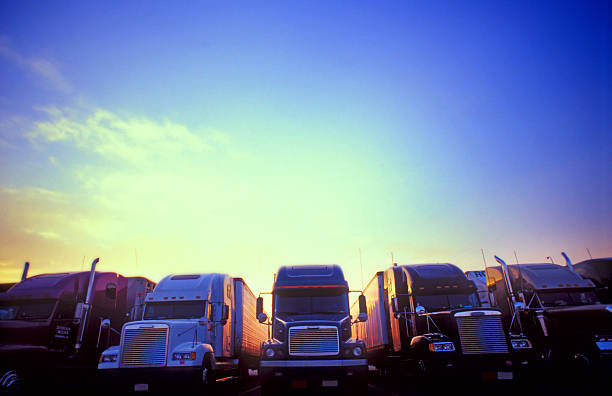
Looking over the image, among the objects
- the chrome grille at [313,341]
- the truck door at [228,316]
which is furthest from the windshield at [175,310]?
the chrome grille at [313,341]

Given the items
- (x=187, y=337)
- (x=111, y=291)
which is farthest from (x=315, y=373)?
(x=111, y=291)

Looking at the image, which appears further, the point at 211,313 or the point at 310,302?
the point at 211,313

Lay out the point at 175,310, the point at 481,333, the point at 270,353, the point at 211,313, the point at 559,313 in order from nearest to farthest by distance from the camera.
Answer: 1. the point at 270,353
2. the point at 481,333
3. the point at 175,310
4. the point at 211,313
5. the point at 559,313

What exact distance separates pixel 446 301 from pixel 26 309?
1422cm

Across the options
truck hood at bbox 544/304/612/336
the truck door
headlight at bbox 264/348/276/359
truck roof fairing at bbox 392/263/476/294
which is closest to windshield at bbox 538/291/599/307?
truck hood at bbox 544/304/612/336

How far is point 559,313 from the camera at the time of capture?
12773mm

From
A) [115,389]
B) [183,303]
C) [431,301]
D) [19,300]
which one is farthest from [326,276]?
[19,300]

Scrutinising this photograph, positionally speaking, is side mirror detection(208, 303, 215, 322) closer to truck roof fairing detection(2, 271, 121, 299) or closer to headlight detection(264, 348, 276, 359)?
headlight detection(264, 348, 276, 359)

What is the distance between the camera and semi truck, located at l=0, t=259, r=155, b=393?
1005cm

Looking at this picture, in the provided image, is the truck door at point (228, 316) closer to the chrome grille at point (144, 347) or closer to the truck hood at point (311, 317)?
the chrome grille at point (144, 347)

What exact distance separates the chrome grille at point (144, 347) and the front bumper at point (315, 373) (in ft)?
10.1

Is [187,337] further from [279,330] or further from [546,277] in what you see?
[546,277]

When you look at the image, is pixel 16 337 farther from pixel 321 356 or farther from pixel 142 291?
pixel 321 356

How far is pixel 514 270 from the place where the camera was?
49.0 ft
